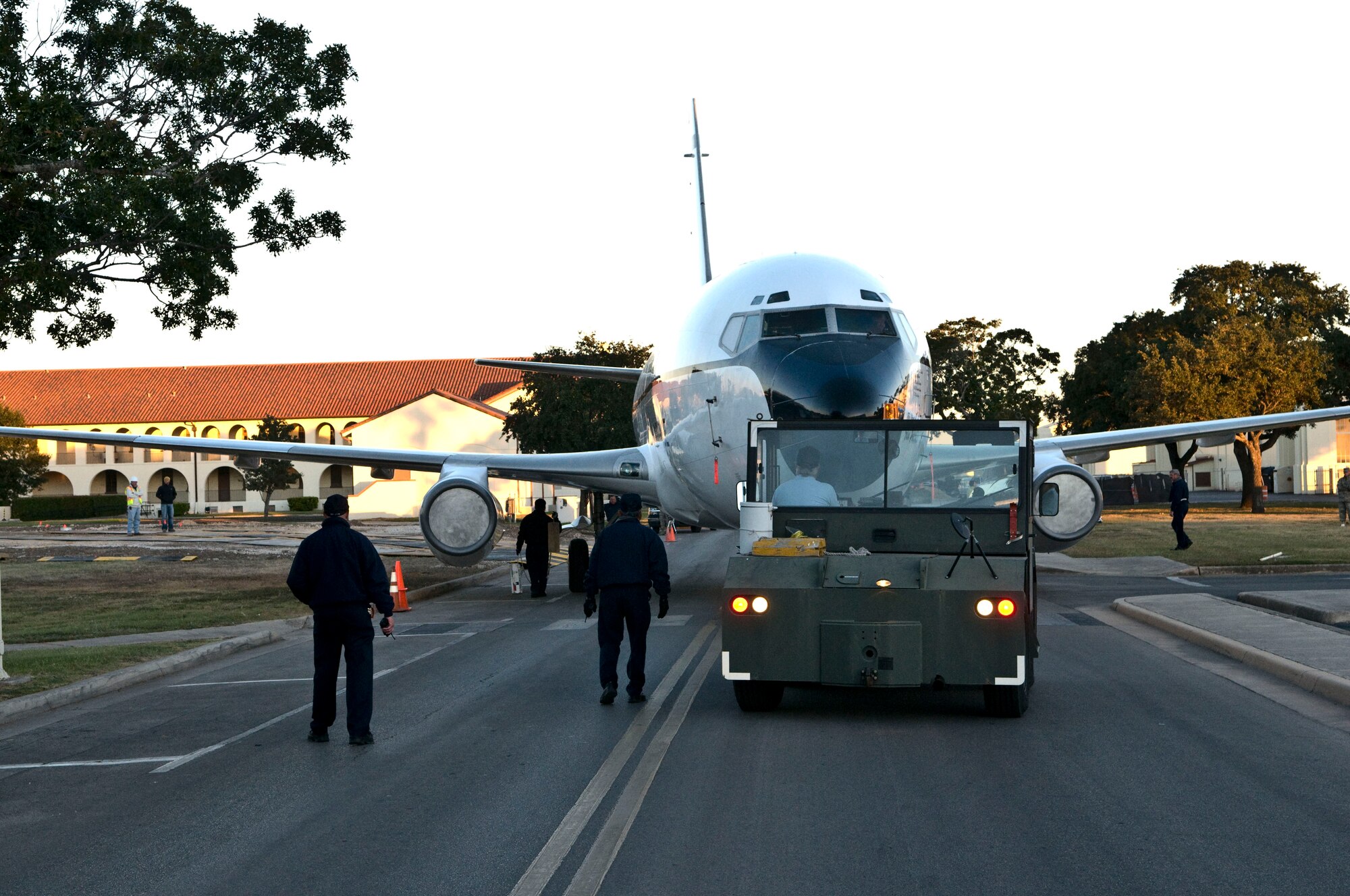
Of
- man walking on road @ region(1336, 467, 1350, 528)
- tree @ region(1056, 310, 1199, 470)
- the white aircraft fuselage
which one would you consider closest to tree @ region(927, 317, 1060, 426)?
tree @ region(1056, 310, 1199, 470)

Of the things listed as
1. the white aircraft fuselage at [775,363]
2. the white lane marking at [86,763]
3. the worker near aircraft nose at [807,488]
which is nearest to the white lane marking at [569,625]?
the white aircraft fuselage at [775,363]

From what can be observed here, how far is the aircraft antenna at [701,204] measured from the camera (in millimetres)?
30891

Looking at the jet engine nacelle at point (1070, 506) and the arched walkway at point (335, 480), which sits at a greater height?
the arched walkway at point (335, 480)

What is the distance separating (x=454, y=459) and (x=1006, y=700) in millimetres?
15577

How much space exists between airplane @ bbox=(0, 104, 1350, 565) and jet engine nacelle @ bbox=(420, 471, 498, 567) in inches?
0.9

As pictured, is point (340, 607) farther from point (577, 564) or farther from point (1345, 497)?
point (1345, 497)

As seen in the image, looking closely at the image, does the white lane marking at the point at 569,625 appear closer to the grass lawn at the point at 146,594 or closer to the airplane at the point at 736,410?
the airplane at the point at 736,410

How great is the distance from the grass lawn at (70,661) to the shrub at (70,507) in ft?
245

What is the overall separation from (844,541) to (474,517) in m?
12.1

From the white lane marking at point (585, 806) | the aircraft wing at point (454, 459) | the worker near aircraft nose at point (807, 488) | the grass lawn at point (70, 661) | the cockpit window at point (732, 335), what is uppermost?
the cockpit window at point (732, 335)

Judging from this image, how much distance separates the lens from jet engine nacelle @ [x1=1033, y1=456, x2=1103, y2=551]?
2108 centimetres

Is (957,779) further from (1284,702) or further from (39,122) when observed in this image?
(39,122)

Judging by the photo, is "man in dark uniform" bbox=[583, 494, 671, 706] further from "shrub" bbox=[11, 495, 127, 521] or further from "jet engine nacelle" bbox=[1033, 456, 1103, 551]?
"shrub" bbox=[11, 495, 127, 521]

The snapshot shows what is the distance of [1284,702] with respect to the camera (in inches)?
412
